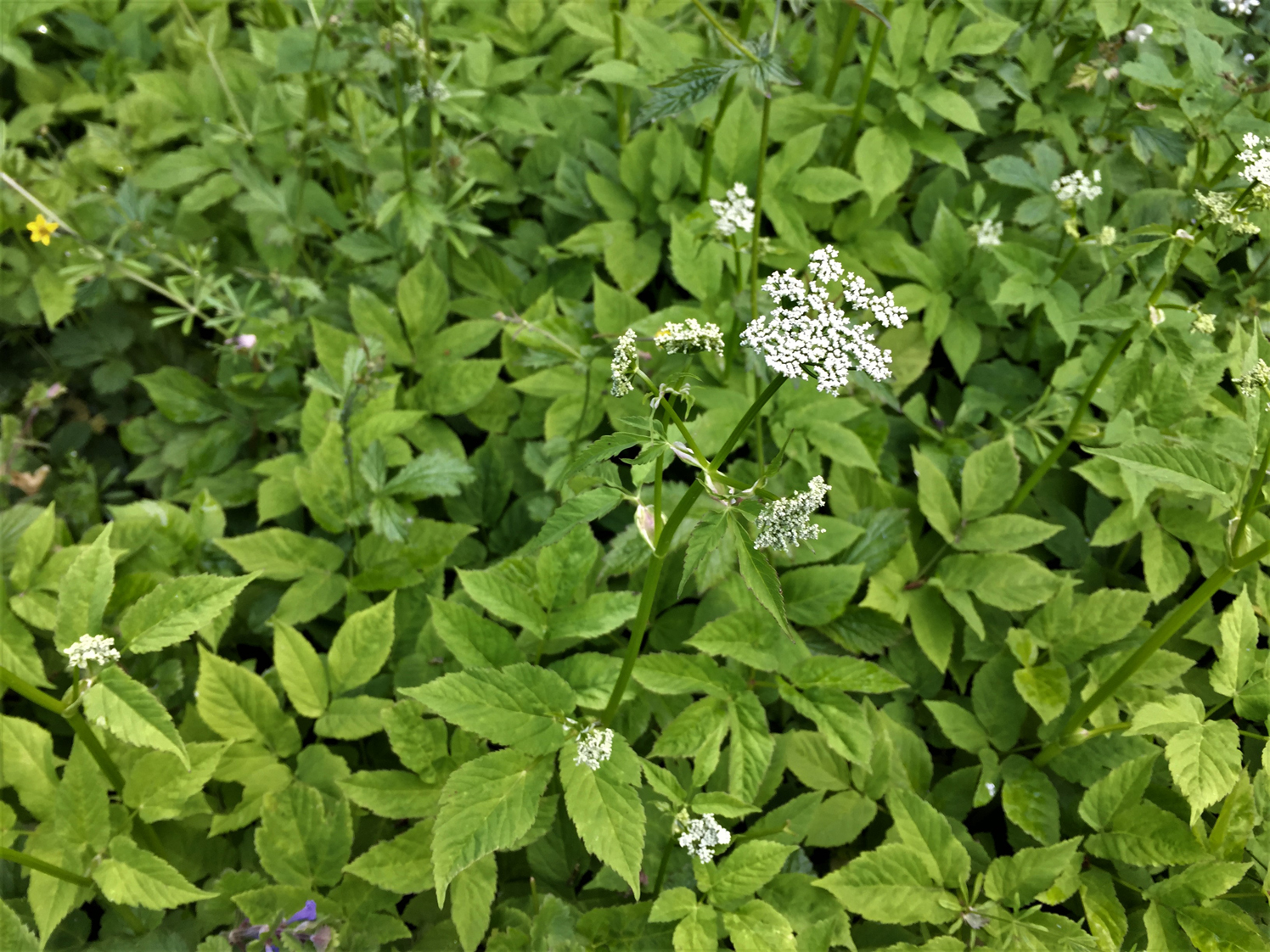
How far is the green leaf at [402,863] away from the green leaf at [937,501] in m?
1.68

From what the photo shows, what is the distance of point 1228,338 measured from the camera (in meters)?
2.53

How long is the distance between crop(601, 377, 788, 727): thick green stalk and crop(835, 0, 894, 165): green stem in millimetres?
1673

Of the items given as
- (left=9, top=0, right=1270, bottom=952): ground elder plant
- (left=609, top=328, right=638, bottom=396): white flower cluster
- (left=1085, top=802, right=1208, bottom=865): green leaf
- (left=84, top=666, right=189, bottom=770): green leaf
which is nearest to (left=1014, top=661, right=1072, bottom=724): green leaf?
(left=9, top=0, right=1270, bottom=952): ground elder plant

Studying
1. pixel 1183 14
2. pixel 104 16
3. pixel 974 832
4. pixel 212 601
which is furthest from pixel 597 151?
pixel 974 832

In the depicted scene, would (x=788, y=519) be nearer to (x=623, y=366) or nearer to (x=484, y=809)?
(x=623, y=366)

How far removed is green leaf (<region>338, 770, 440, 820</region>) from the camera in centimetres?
196

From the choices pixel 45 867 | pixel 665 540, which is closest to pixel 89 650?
pixel 45 867

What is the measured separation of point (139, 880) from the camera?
181 centimetres

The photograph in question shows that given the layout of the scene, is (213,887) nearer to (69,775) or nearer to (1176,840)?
(69,775)

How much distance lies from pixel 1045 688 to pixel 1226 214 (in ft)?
4.09

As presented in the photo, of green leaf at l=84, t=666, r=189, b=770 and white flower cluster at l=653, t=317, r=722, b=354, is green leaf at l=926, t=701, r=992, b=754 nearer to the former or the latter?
white flower cluster at l=653, t=317, r=722, b=354

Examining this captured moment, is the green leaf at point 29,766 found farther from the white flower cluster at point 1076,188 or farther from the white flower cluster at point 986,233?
the white flower cluster at point 1076,188

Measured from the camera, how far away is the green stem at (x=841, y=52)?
2.81 metres

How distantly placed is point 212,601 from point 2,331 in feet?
9.50
